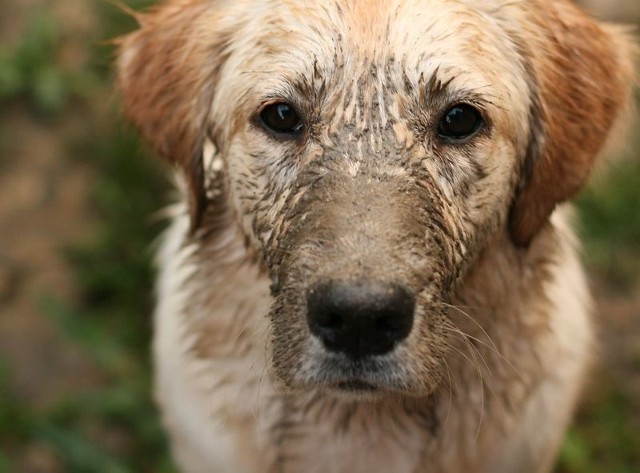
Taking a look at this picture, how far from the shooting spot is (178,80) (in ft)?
10.4

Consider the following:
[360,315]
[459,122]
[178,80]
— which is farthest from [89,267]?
[360,315]

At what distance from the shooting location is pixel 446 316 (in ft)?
9.13

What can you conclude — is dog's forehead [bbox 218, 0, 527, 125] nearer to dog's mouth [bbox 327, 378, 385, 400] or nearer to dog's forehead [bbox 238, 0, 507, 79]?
dog's forehead [bbox 238, 0, 507, 79]

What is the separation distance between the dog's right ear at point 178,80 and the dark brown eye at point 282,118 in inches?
15.0

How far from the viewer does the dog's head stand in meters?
2.55

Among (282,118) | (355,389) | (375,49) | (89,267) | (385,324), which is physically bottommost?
(89,267)

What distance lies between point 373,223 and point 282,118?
0.47 m

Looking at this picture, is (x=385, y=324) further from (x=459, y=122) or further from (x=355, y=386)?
(x=459, y=122)

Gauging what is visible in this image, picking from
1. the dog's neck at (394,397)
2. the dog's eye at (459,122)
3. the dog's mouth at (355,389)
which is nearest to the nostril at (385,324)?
the dog's mouth at (355,389)

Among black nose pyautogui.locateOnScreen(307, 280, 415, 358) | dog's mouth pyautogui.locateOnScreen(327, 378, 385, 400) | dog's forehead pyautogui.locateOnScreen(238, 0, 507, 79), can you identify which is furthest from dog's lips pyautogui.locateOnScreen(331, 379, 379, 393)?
dog's forehead pyautogui.locateOnScreen(238, 0, 507, 79)

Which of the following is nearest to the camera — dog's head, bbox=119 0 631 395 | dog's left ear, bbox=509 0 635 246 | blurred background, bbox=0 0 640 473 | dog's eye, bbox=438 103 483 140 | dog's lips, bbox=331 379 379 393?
A: dog's head, bbox=119 0 631 395

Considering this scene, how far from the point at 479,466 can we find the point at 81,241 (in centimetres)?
253

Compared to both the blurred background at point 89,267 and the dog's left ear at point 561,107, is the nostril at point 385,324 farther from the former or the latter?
the blurred background at point 89,267

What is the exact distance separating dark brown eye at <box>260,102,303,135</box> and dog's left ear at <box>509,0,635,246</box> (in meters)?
0.74
